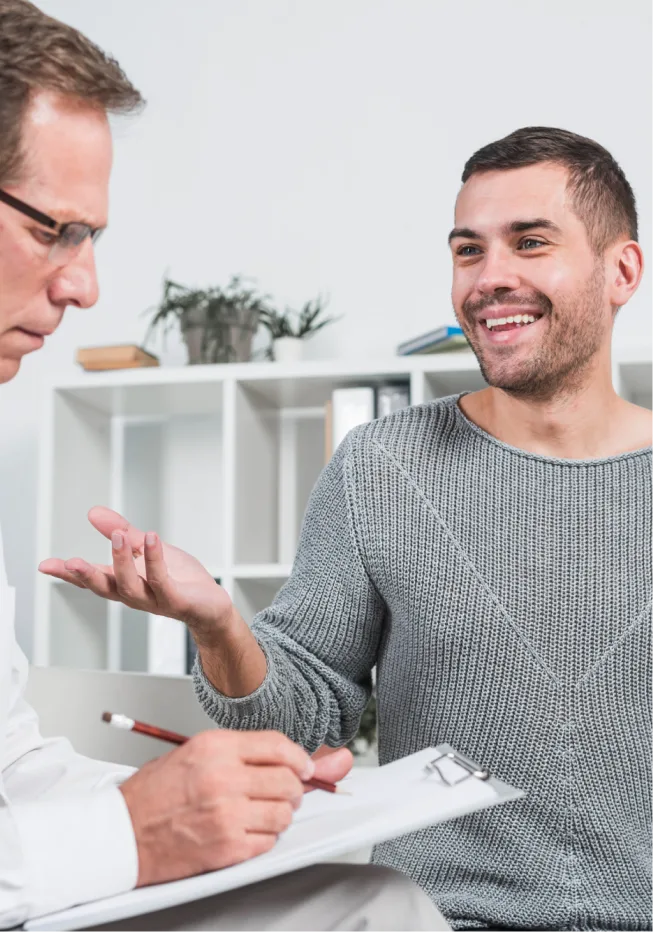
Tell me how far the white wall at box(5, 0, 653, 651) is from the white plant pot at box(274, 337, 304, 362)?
0.22 meters

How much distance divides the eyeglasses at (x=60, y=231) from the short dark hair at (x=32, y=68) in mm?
21

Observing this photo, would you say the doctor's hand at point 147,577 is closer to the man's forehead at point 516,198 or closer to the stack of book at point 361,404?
the man's forehead at point 516,198

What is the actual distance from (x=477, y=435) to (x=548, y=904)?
0.62 meters

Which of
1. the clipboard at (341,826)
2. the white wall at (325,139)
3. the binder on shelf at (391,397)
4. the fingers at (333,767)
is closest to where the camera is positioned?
the clipboard at (341,826)

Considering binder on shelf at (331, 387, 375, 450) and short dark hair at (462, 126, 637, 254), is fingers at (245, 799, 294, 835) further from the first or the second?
binder on shelf at (331, 387, 375, 450)

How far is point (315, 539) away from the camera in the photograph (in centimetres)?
151

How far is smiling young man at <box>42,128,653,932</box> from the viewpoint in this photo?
4.24 feet

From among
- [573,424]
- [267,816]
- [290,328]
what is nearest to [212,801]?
[267,816]

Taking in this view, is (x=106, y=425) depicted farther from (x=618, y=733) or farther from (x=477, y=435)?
(x=618, y=733)

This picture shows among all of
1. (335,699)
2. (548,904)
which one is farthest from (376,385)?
(548,904)

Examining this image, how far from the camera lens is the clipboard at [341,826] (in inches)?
27.4

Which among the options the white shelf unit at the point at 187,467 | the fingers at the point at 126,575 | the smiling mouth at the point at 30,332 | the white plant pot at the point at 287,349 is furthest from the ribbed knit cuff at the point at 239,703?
the white plant pot at the point at 287,349

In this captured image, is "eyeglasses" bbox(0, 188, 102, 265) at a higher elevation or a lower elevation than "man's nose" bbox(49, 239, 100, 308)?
higher

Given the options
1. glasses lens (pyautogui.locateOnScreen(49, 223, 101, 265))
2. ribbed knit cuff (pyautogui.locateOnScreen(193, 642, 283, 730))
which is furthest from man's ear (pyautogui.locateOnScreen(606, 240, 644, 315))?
glasses lens (pyautogui.locateOnScreen(49, 223, 101, 265))
